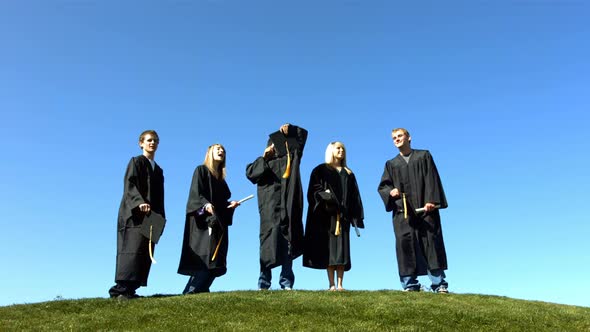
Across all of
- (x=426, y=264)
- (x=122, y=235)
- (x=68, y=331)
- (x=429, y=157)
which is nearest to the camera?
(x=68, y=331)

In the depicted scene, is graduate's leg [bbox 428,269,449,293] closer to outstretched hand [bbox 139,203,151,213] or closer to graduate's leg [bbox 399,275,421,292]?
graduate's leg [bbox 399,275,421,292]

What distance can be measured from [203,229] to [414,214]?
14.7 feet

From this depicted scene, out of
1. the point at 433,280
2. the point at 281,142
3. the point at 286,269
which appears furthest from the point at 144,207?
the point at 433,280

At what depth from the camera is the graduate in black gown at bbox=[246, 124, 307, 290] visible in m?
11.6

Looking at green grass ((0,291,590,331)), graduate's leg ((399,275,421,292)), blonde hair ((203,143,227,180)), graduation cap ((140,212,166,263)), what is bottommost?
green grass ((0,291,590,331))

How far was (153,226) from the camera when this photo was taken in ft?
35.7

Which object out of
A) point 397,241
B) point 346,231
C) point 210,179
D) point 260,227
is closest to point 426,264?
point 397,241

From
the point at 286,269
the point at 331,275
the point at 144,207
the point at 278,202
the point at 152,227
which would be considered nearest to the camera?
the point at 144,207

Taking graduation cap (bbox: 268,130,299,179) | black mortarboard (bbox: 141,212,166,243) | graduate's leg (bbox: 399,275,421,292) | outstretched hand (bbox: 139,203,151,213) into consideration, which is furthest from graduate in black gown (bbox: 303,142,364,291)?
outstretched hand (bbox: 139,203,151,213)

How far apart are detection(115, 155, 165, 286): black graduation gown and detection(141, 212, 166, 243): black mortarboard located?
0.31 ft

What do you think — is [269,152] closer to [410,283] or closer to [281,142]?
[281,142]

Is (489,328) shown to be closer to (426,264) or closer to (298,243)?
(426,264)

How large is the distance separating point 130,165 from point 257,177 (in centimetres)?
269

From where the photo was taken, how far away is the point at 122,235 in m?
10.8
